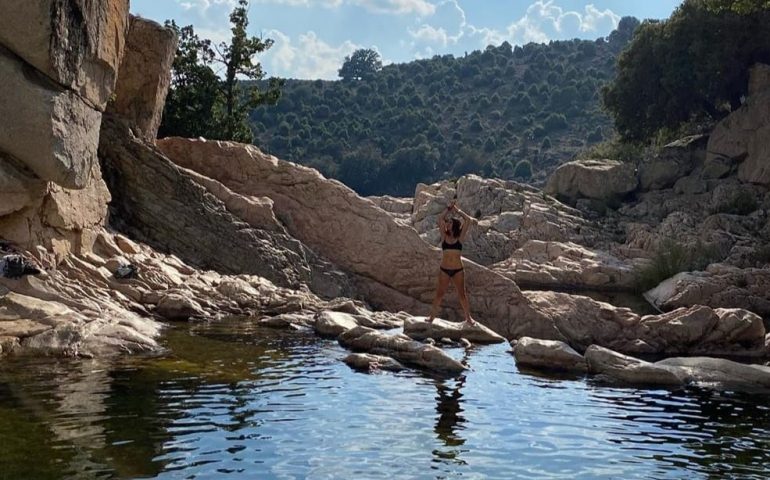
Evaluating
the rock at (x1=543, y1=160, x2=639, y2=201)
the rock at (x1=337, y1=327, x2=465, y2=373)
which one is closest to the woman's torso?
the rock at (x1=337, y1=327, x2=465, y2=373)

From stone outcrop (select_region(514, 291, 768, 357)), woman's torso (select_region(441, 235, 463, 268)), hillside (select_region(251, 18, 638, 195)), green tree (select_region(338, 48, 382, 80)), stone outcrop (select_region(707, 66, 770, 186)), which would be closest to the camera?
woman's torso (select_region(441, 235, 463, 268))

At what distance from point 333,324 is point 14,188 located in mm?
5766

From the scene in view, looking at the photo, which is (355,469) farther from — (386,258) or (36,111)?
(386,258)

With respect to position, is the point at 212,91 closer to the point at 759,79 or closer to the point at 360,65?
the point at 759,79

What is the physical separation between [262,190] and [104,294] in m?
6.70

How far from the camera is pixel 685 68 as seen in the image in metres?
49.3

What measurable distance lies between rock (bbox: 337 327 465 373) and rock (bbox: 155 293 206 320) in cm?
322

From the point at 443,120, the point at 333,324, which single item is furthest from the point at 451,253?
the point at 443,120

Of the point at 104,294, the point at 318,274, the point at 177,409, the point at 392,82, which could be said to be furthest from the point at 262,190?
the point at 392,82

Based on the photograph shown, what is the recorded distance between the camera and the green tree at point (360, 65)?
5202 inches

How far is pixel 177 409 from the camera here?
936cm

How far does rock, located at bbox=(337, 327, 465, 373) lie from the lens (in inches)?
512

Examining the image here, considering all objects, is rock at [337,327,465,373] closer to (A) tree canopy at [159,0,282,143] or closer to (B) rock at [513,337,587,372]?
(B) rock at [513,337,587,372]

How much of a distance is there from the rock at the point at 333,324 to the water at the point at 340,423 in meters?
2.49
